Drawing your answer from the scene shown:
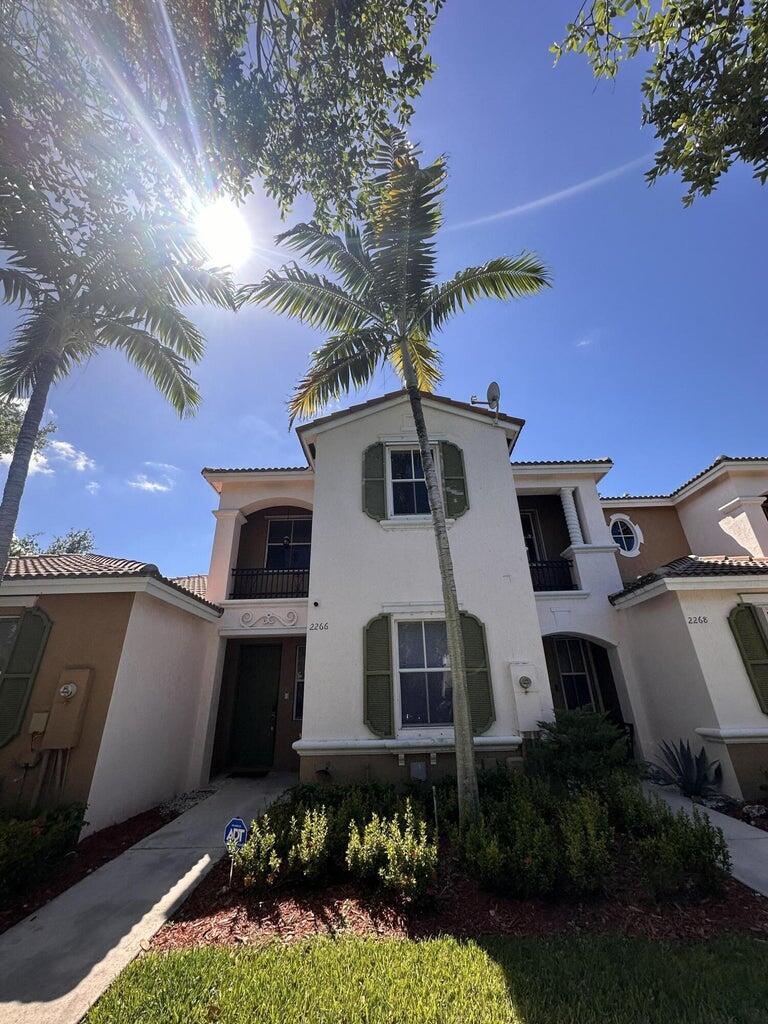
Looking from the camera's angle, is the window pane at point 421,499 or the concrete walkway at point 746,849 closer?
the concrete walkway at point 746,849

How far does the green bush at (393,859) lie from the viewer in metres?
4.39

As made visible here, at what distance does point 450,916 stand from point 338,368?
846 centimetres

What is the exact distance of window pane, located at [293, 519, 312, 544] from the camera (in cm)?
1260

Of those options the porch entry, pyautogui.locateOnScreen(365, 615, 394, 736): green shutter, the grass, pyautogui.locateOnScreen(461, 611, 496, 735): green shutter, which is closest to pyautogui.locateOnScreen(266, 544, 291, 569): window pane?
the porch entry

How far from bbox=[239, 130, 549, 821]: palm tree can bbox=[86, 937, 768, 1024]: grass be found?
462 centimetres

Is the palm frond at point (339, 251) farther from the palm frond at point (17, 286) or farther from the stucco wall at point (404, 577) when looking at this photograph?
the palm frond at point (17, 286)

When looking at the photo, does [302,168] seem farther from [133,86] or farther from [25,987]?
[25,987]

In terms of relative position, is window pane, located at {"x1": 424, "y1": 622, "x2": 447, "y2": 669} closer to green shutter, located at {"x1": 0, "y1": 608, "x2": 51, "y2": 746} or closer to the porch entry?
the porch entry

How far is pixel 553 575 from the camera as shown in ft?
38.2

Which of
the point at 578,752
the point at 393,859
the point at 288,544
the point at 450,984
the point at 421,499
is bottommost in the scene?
the point at 450,984

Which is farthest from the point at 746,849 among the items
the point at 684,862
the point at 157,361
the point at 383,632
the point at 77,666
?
the point at 157,361

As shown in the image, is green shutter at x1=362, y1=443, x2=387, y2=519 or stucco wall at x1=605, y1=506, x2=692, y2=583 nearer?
green shutter at x1=362, y1=443, x2=387, y2=519

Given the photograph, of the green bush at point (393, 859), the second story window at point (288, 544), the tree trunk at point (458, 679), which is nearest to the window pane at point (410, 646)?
the tree trunk at point (458, 679)

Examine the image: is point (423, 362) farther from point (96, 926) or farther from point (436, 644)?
point (96, 926)
